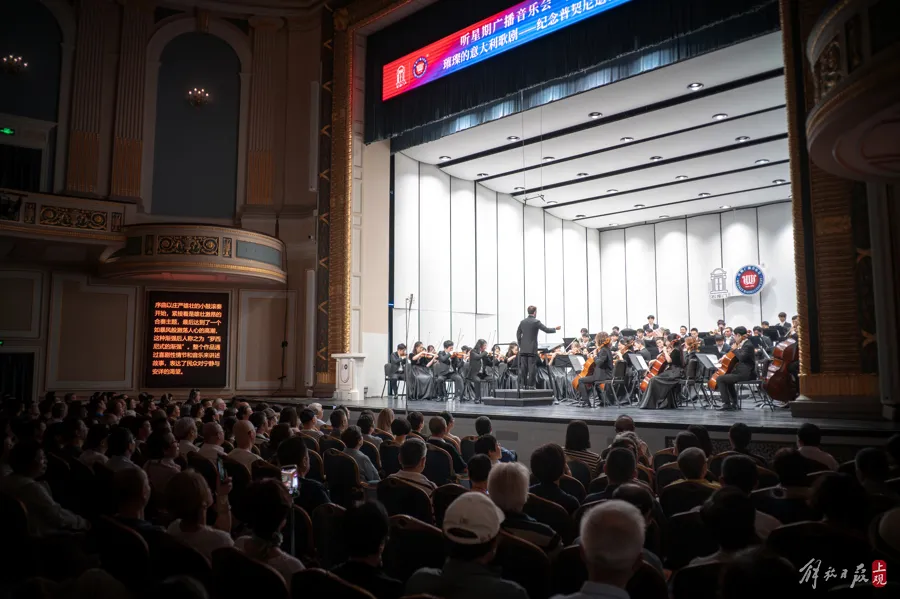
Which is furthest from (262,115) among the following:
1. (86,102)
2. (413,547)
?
(413,547)

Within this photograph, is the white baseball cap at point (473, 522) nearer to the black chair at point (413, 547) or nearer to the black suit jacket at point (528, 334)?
the black chair at point (413, 547)

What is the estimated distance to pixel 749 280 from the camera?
1905 centimetres

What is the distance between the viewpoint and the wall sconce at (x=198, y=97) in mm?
15445

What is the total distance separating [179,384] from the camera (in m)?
14.9

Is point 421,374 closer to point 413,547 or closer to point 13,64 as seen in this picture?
point 13,64

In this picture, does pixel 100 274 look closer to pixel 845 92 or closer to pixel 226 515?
pixel 226 515

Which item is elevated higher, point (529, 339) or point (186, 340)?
point (186, 340)

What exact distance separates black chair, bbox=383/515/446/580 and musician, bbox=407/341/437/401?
10514 mm

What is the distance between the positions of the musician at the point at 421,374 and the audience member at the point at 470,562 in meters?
11.2

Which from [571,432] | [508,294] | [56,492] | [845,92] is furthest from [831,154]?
[508,294]

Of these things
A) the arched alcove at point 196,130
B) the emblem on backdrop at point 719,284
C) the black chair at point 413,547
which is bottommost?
the black chair at point 413,547

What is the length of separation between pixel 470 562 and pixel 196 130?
15.5 m

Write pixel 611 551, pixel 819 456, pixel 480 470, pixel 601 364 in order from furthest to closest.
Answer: pixel 601 364 < pixel 819 456 < pixel 480 470 < pixel 611 551

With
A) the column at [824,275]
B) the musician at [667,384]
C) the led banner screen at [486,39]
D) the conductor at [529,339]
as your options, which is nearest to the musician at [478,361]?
the conductor at [529,339]
